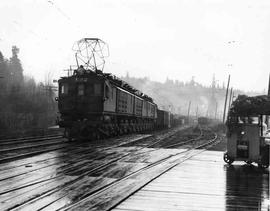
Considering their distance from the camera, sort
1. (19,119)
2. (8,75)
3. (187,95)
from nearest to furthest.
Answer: (19,119) → (8,75) → (187,95)

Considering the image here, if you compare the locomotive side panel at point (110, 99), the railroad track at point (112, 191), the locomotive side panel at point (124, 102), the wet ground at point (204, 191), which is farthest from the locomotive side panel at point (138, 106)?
the railroad track at point (112, 191)

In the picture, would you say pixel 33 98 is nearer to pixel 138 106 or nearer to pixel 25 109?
pixel 25 109

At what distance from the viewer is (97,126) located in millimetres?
23859

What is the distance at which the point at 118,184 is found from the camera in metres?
8.73

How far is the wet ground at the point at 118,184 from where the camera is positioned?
269 inches

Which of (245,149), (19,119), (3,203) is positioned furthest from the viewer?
(19,119)

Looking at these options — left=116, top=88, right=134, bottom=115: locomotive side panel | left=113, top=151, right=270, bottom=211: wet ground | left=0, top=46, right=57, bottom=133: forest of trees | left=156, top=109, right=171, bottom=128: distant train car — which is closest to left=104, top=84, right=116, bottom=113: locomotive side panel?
left=116, top=88, right=134, bottom=115: locomotive side panel

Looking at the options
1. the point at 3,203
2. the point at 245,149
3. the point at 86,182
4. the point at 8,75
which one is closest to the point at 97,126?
the point at 245,149

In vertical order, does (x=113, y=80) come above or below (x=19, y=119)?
above

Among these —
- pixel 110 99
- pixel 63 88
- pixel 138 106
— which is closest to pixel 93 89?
pixel 110 99

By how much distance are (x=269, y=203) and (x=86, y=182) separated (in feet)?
12.5

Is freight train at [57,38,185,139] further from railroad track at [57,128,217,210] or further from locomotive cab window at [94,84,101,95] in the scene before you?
railroad track at [57,128,217,210]

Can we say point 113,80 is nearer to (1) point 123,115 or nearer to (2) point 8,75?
(1) point 123,115

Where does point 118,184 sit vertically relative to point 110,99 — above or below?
below
